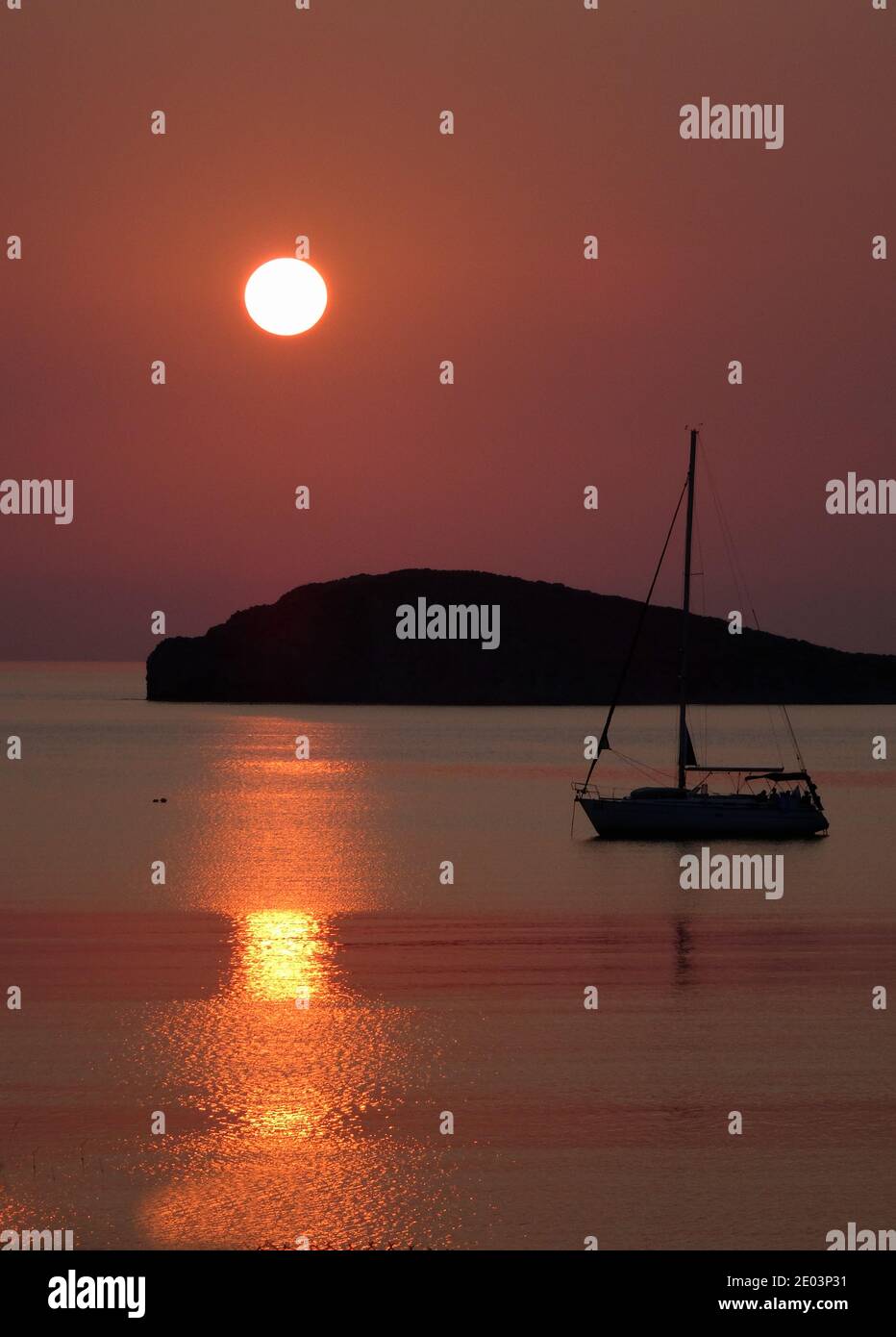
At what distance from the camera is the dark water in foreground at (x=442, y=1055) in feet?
55.9

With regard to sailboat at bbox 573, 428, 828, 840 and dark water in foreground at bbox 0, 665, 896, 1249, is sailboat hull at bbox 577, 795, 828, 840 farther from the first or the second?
dark water in foreground at bbox 0, 665, 896, 1249

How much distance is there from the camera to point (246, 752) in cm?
15750

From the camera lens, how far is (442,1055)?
77.6 ft

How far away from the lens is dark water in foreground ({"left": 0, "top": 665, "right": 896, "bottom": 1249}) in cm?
1705

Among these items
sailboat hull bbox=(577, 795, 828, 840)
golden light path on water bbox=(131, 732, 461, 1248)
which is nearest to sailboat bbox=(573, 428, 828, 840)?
sailboat hull bbox=(577, 795, 828, 840)

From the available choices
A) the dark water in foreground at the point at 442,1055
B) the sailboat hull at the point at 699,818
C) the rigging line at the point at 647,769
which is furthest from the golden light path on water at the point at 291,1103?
the rigging line at the point at 647,769

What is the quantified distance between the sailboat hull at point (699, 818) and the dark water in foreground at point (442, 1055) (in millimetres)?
3442

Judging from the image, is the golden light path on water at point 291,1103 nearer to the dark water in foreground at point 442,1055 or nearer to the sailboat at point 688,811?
the dark water in foreground at point 442,1055
